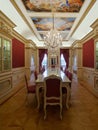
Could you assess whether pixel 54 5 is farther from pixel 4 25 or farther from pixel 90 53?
pixel 90 53

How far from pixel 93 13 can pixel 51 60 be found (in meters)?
9.16

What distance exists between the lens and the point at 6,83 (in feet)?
16.9

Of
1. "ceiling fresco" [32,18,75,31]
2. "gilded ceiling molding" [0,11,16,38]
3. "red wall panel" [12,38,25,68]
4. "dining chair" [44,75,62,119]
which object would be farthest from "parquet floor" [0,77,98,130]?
"ceiling fresco" [32,18,75,31]

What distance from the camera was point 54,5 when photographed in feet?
16.1

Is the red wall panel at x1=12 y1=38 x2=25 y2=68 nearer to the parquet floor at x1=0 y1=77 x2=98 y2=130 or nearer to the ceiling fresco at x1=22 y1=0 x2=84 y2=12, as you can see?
the ceiling fresco at x1=22 y1=0 x2=84 y2=12

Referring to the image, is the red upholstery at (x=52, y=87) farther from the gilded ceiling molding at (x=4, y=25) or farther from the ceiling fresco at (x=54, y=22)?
the ceiling fresco at (x=54, y=22)

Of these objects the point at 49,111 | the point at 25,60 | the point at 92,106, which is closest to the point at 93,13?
the point at 92,106

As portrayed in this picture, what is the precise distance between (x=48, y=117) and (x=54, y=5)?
3643 millimetres

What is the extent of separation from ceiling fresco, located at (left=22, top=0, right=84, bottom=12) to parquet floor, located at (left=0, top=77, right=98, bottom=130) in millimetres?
3261

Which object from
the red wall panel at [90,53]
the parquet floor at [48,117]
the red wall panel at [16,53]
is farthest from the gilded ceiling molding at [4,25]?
the red wall panel at [90,53]

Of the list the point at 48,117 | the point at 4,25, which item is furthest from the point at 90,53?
the point at 48,117

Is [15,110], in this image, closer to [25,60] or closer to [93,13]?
[93,13]

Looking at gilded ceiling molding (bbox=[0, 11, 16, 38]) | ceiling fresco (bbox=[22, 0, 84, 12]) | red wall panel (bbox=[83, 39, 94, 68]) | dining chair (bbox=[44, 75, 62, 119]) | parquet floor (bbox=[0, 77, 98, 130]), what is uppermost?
ceiling fresco (bbox=[22, 0, 84, 12])

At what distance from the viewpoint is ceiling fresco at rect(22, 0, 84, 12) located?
4.62m
